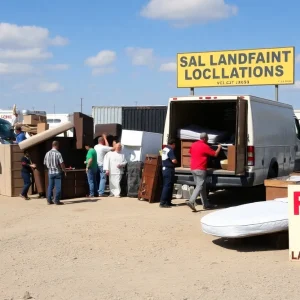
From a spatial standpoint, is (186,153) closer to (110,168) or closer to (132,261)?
(110,168)

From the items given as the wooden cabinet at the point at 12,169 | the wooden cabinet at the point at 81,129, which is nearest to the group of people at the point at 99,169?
the wooden cabinet at the point at 81,129

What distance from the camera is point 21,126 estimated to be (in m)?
17.3

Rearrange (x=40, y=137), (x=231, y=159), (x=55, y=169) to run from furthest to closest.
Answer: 1. (x=40, y=137)
2. (x=55, y=169)
3. (x=231, y=159)

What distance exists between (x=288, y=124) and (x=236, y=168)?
4068mm

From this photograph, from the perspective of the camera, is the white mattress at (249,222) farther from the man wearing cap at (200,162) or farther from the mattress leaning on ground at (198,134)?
the mattress leaning on ground at (198,134)

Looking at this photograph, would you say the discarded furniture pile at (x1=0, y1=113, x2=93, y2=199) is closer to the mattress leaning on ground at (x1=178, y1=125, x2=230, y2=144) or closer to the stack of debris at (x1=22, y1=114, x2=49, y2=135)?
the stack of debris at (x1=22, y1=114, x2=49, y2=135)

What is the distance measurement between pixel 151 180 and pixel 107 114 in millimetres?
11108

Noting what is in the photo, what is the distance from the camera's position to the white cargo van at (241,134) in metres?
12.0

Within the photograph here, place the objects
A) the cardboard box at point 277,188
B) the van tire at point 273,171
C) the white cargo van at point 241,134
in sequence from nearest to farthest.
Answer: the cardboard box at point 277,188
the white cargo van at point 241,134
the van tire at point 273,171

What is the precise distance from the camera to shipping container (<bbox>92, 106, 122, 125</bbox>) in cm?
2388

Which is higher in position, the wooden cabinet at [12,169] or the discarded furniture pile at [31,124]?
the discarded furniture pile at [31,124]

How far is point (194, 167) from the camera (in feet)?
39.7

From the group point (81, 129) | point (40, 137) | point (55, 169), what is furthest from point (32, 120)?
point (55, 169)

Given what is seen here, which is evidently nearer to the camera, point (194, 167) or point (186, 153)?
point (194, 167)
